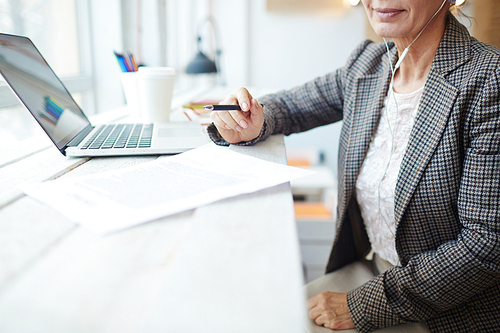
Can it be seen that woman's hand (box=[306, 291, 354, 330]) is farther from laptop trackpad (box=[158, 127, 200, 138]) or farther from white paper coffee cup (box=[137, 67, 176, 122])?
white paper coffee cup (box=[137, 67, 176, 122])

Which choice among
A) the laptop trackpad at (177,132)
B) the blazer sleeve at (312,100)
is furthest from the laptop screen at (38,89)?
the blazer sleeve at (312,100)

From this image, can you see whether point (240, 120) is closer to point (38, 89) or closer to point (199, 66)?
point (38, 89)

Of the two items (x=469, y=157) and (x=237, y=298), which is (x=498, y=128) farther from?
(x=237, y=298)

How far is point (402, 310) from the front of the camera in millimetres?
721

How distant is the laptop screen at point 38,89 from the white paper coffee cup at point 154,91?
19cm

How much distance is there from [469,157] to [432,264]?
0.68ft

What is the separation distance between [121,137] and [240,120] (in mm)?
250

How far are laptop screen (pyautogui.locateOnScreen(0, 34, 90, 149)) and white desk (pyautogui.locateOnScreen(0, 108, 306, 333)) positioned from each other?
0.80ft

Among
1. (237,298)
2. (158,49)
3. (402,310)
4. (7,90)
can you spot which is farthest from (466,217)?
(158,49)

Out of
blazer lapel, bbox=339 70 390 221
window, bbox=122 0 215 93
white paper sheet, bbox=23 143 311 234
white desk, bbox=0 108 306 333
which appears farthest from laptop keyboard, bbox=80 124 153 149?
window, bbox=122 0 215 93

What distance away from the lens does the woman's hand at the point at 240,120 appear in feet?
2.47

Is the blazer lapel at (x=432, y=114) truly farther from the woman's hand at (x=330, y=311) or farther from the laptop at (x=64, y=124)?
the laptop at (x=64, y=124)

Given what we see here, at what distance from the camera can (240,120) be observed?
2.45 feet

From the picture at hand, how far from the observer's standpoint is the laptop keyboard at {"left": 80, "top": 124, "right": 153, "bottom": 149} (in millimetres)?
708
